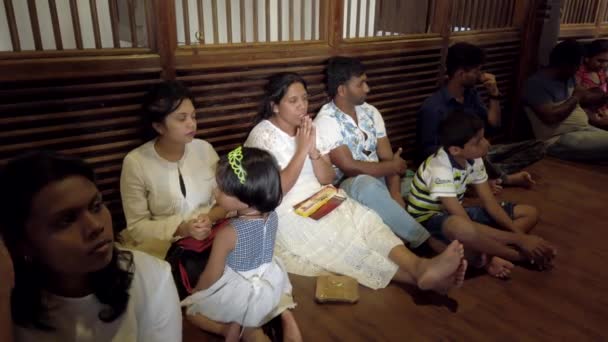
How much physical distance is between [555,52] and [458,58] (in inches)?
45.2

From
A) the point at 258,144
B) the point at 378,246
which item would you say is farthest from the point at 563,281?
the point at 258,144

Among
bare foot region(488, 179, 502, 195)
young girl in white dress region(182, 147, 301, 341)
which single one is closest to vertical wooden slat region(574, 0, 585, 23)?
bare foot region(488, 179, 502, 195)

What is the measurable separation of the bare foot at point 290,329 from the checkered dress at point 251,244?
0.23m

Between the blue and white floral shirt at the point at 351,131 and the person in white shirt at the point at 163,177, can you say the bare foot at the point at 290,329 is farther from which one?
the blue and white floral shirt at the point at 351,131

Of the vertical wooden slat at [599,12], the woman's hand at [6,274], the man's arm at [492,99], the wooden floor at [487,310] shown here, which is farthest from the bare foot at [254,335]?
the vertical wooden slat at [599,12]

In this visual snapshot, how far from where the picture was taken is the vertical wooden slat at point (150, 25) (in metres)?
2.12

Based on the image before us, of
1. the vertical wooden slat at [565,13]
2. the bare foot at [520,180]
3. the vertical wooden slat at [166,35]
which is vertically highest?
the vertical wooden slat at [565,13]

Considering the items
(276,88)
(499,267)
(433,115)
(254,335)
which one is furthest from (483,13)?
(254,335)

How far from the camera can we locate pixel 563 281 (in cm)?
219

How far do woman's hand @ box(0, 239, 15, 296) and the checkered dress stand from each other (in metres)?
0.89

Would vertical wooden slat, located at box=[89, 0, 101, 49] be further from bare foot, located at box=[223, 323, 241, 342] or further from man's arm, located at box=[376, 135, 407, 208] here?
man's arm, located at box=[376, 135, 407, 208]

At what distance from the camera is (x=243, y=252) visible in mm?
1735

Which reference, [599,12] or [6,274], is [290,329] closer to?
[6,274]

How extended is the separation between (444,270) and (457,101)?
1537 mm
